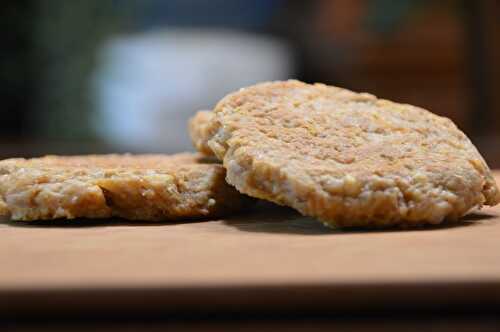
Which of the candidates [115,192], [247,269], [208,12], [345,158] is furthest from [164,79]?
[247,269]

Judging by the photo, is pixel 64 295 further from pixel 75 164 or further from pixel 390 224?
pixel 75 164

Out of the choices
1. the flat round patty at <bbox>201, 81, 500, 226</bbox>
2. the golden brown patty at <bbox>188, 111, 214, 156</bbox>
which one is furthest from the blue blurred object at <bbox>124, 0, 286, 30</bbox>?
the flat round patty at <bbox>201, 81, 500, 226</bbox>

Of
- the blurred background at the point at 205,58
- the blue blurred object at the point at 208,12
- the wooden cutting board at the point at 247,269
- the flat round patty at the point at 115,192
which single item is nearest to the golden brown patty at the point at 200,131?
the flat round patty at the point at 115,192

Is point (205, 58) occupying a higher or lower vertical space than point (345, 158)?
lower

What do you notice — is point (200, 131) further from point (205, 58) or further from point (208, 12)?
point (208, 12)

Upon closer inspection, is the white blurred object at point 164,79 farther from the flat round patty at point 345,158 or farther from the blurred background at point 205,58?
the flat round patty at point 345,158
